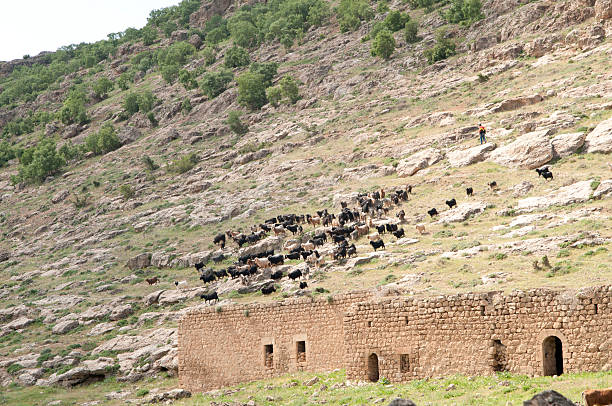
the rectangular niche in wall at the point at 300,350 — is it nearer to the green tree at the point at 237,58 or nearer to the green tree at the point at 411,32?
the green tree at the point at 411,32

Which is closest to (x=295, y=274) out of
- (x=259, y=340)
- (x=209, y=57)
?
(x=259, y=340)

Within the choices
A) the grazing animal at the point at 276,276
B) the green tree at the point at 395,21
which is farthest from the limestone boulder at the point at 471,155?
the green tree at the point at 395,21

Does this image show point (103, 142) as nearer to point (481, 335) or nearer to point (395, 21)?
point (395, 21)

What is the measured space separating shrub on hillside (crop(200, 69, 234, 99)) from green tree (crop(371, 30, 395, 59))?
23.2 meters

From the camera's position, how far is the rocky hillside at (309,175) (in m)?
34.4

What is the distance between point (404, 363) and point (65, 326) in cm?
2789

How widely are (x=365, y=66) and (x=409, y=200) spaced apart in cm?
3989

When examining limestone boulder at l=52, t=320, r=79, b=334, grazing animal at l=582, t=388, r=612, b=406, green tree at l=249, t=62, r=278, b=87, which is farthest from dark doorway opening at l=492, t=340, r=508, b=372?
green tree at l=249, t=62, r=278, b=87

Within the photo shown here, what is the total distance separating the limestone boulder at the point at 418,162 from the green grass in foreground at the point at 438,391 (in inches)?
1143

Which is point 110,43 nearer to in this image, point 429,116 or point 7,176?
point 7,176

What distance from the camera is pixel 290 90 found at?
83.1 m

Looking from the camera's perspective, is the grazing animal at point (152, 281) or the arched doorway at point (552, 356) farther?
the grazing animal at point (152, 281)

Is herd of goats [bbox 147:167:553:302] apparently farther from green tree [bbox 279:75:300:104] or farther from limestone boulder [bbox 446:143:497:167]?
green tree [bbox 279:75:300:104]

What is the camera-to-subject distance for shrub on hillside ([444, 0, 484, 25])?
8050 cm
